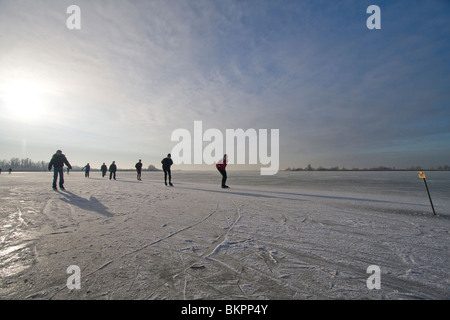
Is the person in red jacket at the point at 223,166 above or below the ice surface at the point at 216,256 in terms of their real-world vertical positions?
above

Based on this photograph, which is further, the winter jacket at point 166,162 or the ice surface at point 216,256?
the winter jacket at point 166,162

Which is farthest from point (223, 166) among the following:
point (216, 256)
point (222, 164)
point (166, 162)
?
point (216, 256)

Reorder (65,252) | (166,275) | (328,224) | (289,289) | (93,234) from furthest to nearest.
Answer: (328,224)
(93,234)
(65,252)
(166,275)
(289,289)

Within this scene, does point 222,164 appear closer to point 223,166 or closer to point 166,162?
point 223,166

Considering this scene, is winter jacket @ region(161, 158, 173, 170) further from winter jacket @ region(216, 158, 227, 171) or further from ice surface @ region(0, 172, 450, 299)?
ice surface @ region(0, 172, 450, 299)

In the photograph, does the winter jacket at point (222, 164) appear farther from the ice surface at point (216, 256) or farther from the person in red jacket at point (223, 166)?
the ice surface at point (216, 256)

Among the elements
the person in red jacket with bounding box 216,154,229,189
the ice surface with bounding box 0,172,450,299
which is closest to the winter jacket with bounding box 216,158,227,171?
the person in red jacket with bounding box 216,154,229,189

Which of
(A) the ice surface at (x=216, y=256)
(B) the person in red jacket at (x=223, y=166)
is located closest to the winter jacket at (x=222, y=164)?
(B) the person in red jacket at (x=223, y=166)

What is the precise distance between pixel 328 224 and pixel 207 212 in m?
3.07

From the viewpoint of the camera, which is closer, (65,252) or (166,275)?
→ (166,275)
